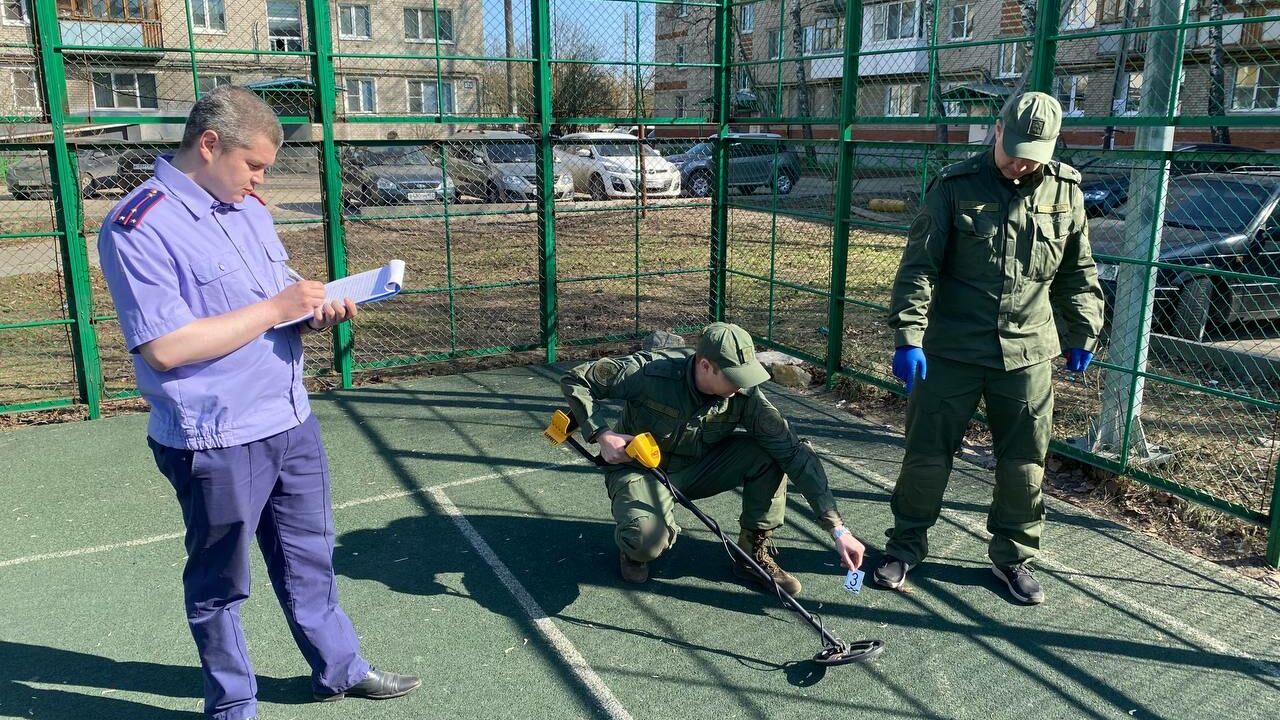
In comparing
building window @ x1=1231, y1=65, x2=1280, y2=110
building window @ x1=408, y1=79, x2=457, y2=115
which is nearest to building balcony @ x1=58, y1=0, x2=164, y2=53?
building window @ x1=408, y1=79, x2=457, y2=115

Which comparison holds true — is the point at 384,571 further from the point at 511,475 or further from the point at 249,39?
the point at 249,39

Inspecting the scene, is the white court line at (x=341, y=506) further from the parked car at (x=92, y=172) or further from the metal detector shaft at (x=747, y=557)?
the parked car at (x=92, y=172)

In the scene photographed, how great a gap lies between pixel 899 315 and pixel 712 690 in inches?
62.0

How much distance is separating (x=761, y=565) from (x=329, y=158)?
435 cm

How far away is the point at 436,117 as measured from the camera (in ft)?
21.3

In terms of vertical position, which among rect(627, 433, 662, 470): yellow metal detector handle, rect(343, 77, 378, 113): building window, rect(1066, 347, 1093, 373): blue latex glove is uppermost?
rect(343, 77, 378, 113): building window

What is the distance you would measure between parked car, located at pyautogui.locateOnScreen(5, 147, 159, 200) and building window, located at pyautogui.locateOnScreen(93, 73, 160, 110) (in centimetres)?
46

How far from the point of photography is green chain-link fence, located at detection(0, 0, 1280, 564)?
4984 millimetres

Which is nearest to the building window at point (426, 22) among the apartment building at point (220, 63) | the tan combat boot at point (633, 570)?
the apartment building at point (220, 63)

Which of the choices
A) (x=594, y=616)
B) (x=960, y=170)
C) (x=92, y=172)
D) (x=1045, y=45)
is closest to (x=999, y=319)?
(x=960, y=170)

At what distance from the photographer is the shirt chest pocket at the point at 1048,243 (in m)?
3.53

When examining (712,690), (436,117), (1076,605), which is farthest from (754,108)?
(712,690)

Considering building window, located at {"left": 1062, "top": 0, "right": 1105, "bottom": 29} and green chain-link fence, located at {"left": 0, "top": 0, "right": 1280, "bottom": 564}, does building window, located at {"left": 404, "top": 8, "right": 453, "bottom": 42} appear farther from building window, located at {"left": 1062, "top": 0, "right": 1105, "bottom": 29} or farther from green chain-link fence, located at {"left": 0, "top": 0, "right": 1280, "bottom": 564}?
building window, located at {"left": 1062, "top": 0, "right": 1105, "bottom": 29}

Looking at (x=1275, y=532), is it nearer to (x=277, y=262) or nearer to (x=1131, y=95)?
(x=1131, y=95)
